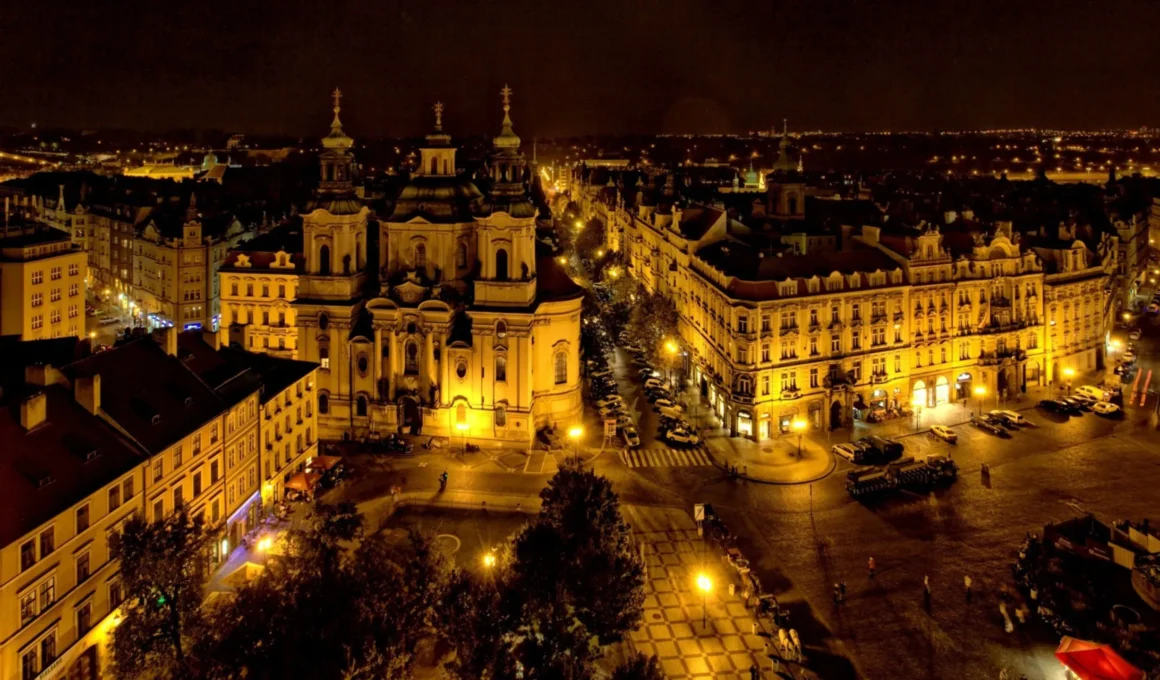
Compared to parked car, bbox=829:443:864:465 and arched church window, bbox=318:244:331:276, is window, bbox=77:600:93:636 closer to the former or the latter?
arched church window, bbox=318:244:331:276

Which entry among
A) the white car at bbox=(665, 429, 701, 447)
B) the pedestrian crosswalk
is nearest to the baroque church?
the pedestrian crosswalk

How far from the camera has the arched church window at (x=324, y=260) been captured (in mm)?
59500

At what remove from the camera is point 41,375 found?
34.1m

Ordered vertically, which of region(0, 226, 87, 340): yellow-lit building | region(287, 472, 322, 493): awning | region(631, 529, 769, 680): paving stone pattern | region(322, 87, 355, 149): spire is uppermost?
region(322, 87, 355, 149): spire

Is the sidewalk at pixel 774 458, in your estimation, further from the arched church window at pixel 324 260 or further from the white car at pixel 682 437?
the arched church window at pixel 324 260

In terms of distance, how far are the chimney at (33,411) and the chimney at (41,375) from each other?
1.71 m

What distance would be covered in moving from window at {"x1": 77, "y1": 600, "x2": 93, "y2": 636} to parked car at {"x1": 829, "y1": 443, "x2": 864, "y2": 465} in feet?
134

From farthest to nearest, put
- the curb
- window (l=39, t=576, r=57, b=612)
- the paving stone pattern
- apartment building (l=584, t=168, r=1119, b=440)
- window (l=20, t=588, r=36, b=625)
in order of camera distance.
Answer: apartment building (l=584, t=168, r=1119, b=440), the curb, the paving stone pattern, window (l=39, t=576, r=57, b=612), window (l=20, t=588, r=36, b=625)

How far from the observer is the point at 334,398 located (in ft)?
195

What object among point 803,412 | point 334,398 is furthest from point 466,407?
point 803,412

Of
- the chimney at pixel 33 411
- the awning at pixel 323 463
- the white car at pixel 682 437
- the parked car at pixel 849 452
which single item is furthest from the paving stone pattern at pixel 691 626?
the chimney at pixel 33 411

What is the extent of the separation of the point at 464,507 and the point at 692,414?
21.9 meters

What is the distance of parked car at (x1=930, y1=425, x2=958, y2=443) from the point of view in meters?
56.8

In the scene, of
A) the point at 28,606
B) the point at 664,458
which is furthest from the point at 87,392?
the point at 664,458
